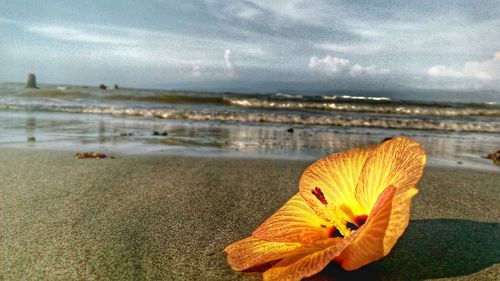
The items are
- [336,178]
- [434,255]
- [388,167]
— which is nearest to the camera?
[388,167]

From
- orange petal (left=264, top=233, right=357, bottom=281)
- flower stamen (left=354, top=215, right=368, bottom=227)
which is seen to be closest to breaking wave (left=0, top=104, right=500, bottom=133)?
flower stamen (left=354, top=215, right=368, bottom=227)

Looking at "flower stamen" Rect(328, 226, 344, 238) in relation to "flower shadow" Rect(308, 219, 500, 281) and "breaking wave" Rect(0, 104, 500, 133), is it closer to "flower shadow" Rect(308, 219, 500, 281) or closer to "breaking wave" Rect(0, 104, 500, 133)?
"flower shadow" Rect(308, 219, 500, 281)

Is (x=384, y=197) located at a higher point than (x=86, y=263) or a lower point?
higher

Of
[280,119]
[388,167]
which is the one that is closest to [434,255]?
[388,167]

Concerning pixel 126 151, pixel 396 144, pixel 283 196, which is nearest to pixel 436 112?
Answer: pixel 126 151

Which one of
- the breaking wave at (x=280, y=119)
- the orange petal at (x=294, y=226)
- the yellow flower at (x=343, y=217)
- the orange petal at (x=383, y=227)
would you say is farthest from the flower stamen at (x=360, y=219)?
the breaking wave at (x=280, y=119)

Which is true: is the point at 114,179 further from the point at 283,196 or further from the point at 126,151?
the point at 126,151

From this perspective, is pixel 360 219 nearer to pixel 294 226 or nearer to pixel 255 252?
pixel 294 226
